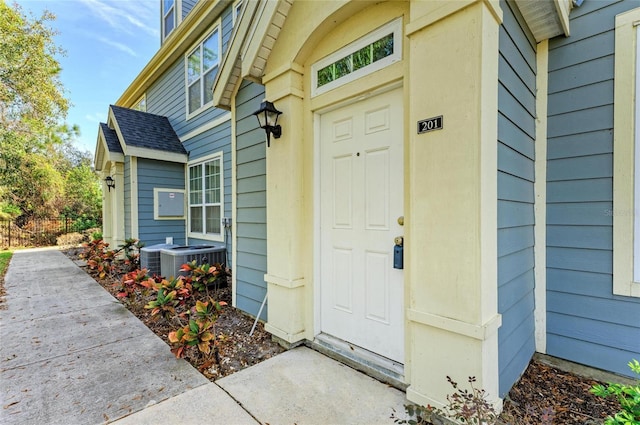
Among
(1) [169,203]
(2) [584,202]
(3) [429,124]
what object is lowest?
(2) [584,202]

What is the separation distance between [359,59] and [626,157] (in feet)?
7.31

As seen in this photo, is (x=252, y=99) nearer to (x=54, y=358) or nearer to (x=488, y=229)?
(x=488, y=229)

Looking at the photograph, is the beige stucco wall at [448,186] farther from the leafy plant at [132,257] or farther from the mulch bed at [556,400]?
the leafy plant at [132,257]

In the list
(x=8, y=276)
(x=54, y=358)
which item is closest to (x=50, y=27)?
(x=8, y=276)

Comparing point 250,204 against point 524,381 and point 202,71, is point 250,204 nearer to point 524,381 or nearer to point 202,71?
point 524,381

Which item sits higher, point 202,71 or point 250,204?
point 202,71

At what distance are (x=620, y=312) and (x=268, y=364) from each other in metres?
2.91

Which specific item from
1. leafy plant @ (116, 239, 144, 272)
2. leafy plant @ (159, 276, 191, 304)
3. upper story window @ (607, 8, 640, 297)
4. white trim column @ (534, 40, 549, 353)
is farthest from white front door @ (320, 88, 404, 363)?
leafy plant @ (116, 239, 144, 272)

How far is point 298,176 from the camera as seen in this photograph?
295 cm

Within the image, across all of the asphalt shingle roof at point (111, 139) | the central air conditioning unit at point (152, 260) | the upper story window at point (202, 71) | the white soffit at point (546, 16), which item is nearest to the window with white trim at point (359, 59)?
the white soffit at point (546, 16)

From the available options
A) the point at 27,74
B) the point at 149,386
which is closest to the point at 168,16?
the point at 27,74

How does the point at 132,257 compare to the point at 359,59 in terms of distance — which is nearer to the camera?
the point at 359,59

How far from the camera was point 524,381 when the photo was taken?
2.35 metres

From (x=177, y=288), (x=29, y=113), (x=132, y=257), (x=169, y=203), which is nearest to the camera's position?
(x=177, y=288)
